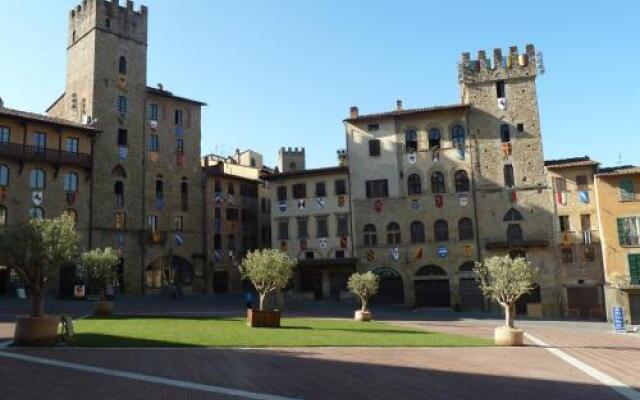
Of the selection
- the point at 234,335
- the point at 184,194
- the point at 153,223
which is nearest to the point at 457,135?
the point at 184,194

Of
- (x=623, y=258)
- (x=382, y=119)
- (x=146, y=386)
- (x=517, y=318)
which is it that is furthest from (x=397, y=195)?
(x=146, y=386)

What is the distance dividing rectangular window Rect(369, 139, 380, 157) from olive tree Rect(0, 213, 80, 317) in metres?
33.1

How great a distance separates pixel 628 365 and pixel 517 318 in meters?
26.1

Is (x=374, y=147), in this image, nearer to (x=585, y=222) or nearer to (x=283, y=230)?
(x=283, y=230)

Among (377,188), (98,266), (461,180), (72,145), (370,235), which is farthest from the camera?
(377,188)

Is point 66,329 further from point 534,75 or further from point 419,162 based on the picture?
point 534,75

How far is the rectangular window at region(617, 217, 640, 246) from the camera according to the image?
4112 centimetres

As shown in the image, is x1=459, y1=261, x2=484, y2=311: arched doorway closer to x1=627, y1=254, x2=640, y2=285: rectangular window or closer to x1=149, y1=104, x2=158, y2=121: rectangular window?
x1=627, y1=254, x2=640, y2=285: rectangular window

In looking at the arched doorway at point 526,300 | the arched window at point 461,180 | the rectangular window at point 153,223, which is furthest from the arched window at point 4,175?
the arched doorway at point 526,300

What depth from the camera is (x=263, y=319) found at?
80.7 ft

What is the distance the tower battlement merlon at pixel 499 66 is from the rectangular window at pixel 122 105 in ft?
99.1

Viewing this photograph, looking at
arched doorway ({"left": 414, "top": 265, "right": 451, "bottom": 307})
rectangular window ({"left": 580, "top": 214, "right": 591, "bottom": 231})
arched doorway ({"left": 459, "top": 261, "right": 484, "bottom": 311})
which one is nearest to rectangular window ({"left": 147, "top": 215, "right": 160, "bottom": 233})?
arched doorway ({"left": 414, "top": 265, "right": 451, "bottom": 307})

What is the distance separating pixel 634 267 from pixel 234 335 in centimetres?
3313

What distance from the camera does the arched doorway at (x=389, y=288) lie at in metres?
46.8
